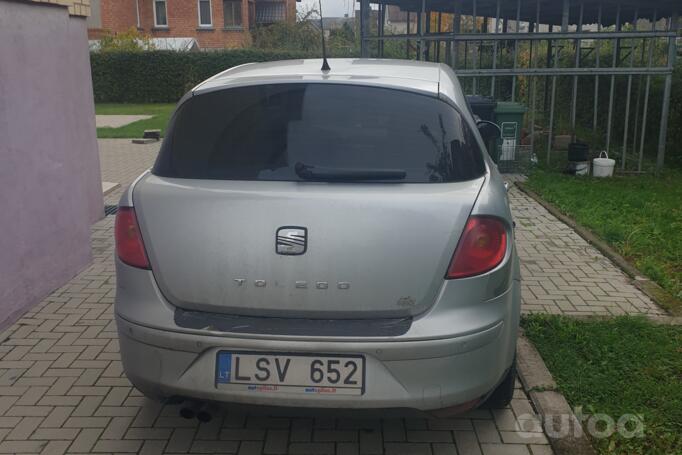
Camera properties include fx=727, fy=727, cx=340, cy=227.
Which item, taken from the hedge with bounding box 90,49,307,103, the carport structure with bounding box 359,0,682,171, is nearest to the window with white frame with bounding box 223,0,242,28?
the hedge with bounding box 90,49,307,103

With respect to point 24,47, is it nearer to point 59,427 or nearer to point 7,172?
point 7,172

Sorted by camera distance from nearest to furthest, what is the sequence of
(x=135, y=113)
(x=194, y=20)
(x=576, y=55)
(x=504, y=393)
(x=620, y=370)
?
(x=504, y=393) < (x=620, y=370) < (x=576, y=55) < (x=135, y=113) < (x=194, y=20)

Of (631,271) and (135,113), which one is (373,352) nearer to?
(631,271)

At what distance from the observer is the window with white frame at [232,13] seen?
137 ft

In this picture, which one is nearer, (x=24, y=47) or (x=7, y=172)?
(x=7, y=172)

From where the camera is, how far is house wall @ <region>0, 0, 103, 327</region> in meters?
4.87

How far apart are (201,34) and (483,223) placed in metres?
40.8

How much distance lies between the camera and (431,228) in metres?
2.80

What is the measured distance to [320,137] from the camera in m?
3.07

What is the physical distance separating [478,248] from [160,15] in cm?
4164

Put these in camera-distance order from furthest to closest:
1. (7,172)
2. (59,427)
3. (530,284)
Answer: (530,284)
(7,172)
(59,427)

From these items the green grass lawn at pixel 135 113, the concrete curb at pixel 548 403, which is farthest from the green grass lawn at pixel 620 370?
the green grass lawn at pixel 135 113

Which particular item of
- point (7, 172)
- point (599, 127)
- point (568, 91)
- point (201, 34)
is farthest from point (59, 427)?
point (201, 34)

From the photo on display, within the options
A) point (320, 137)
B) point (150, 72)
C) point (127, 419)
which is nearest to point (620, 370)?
point (320, 137)
